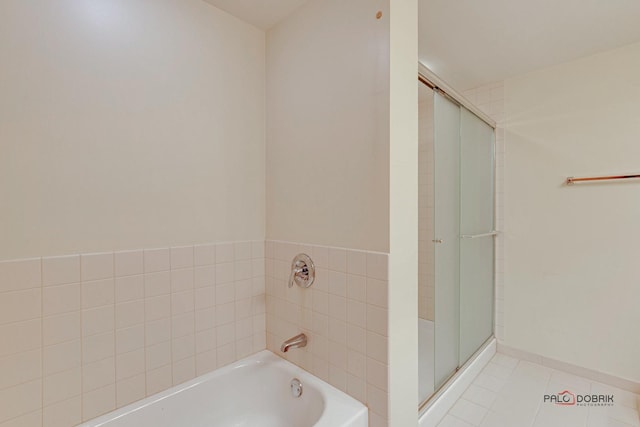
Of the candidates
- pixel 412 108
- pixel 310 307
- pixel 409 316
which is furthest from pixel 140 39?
pixel 409 316

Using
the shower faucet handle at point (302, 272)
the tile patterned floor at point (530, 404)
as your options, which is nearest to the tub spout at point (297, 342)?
the shower faucet handle at point (302, 272)

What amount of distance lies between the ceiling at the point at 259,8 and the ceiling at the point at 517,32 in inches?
28.3

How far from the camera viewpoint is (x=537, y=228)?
237 centimetres

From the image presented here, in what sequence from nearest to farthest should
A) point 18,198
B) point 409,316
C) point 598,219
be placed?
point 18,198, point 409,316, point 598,219

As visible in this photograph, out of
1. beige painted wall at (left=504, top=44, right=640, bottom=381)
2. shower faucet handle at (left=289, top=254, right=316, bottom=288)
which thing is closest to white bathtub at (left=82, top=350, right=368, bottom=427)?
shower faucet handle at (left=289, top=254, right=316, bottom=288)

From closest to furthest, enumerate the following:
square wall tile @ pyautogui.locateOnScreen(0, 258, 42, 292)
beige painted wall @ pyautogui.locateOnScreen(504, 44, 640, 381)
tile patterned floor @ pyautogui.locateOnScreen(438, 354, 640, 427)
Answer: square wall tile @ pyautogui.locateOnScreen(0, 258, 42, 292) → tile patterned floor @ pyautogui.locateOnScreen(438, 354, 640, 427) → beige painted wall @ pyautogui.locateOnScreen(504, 44, 640, 381)

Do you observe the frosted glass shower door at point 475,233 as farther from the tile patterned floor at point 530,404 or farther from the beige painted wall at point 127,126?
the beige painted wall at point 127,126

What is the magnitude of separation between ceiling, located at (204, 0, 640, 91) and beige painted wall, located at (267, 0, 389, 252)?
9.7 inches

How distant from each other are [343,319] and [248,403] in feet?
2.37

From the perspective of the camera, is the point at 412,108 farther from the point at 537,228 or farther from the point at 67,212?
the point at 537,228

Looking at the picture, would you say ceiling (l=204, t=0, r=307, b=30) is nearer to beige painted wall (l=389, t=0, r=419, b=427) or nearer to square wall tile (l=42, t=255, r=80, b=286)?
beige painted wall (l=389, t=0, r=419, b=427)

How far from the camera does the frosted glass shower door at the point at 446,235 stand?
1833mm

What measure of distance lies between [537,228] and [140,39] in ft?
9.57
